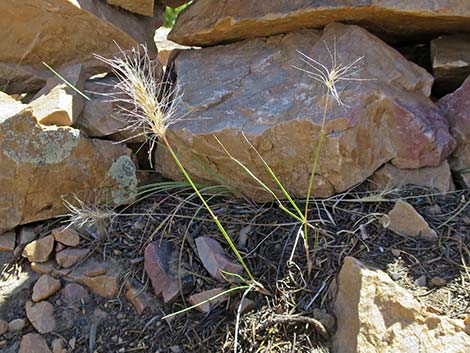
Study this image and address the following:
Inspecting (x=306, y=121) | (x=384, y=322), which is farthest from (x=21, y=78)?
(x=384, y=322)

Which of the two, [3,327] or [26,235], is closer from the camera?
[3,327]

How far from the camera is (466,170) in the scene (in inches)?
99.6

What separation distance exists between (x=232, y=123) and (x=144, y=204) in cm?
48

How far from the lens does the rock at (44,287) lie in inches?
91.4

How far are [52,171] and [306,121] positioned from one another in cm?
97

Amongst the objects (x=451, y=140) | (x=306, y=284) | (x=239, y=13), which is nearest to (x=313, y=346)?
(x=306, y=284)

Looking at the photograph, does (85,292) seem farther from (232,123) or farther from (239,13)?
(239,13)

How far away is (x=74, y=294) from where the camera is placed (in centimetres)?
233

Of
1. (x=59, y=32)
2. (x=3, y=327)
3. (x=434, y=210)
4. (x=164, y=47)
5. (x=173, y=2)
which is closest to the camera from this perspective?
(x=3, y=327)

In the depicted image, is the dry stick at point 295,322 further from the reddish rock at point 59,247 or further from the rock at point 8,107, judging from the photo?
the rock at point 8,107

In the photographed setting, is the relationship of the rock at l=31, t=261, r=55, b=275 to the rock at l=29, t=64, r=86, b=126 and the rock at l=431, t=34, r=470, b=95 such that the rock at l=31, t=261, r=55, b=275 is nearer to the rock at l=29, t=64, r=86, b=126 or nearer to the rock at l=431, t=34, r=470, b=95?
the rock at l=29, t=64, r=86, b=126

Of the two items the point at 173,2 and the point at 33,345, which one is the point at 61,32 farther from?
the point at 33,345

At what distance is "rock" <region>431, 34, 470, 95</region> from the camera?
269cm

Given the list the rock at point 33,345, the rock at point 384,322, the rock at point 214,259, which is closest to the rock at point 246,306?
the rock at point 214,259
